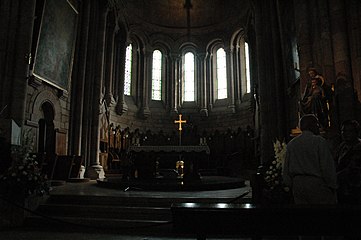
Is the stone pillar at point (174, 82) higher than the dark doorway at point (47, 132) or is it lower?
higher

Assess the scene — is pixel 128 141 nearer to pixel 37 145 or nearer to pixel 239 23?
pixel 37 145

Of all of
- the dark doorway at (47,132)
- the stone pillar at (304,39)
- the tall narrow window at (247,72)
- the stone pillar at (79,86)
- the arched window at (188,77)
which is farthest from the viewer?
the arched window at (188,77)

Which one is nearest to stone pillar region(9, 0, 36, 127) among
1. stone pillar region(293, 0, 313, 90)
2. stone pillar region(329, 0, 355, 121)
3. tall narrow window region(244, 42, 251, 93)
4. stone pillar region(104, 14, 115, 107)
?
stone pillar region(104, 14, 115, 107)

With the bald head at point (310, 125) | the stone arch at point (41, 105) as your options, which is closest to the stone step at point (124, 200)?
the bald head at point (310, 125)

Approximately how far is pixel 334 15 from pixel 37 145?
9.76 metres

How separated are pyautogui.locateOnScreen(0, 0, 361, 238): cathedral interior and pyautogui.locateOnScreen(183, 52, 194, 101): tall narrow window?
70 millimetres

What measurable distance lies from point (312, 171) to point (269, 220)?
2.59ft

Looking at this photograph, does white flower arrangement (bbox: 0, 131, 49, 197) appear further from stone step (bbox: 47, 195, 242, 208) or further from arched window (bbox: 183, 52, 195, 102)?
arched window (bbox: 183, 52, 195, 102)

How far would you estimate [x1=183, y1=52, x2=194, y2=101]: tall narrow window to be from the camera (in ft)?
66.2

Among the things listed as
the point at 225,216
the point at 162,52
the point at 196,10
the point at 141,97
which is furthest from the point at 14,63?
the point at 196,10

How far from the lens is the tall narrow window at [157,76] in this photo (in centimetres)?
1967

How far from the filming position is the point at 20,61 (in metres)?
7.94

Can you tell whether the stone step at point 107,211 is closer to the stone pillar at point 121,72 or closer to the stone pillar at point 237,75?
the stone pillar at point 121,72

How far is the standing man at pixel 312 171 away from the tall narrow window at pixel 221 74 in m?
16.7
